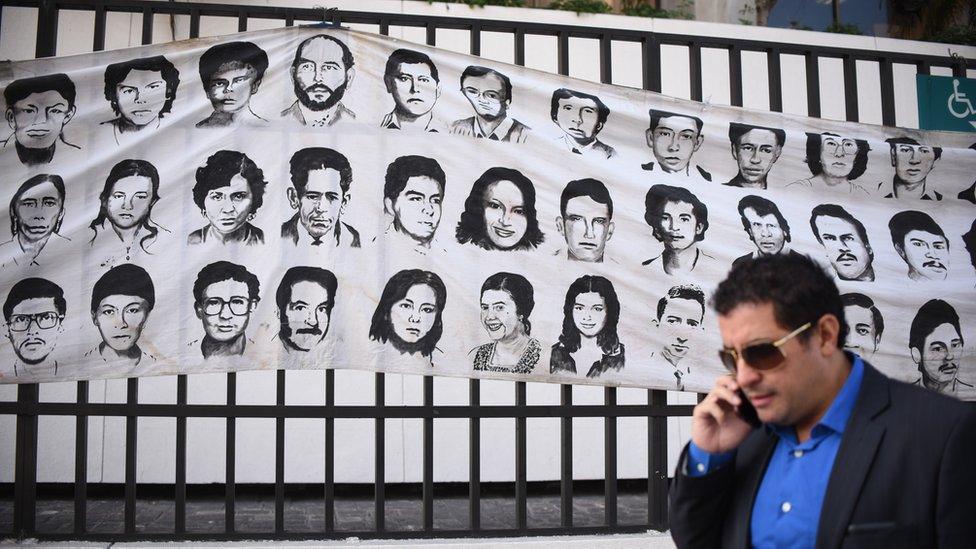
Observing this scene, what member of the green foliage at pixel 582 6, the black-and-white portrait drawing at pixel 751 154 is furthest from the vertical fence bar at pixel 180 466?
the green foliage at pixel 582 6

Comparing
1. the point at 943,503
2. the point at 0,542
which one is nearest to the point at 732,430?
the point at 943,503

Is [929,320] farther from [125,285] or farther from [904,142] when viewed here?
[125,285]

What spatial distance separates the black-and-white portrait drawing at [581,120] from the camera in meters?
4.62

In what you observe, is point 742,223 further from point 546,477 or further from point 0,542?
point 0,542

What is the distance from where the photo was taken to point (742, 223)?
187 inches

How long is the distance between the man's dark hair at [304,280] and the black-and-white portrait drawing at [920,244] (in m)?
3.31

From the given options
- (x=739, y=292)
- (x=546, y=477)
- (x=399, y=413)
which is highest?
(x=739, y=292)

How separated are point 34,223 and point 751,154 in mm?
3938

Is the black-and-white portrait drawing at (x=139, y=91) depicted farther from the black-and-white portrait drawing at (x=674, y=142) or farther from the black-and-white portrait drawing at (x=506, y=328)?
the black-and-white portrait drawing at (x=674, y=142)

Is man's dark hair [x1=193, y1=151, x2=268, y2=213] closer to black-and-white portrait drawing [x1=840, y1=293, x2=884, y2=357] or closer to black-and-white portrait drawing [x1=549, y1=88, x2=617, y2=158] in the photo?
black-and-white portrait drawing [x1=549, y1=88, x2=617, y2=158]

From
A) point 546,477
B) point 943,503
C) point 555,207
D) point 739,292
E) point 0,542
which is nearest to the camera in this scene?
point 943,503

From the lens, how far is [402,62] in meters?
4.50

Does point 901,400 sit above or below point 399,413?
above

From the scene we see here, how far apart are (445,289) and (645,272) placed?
1.13 m
